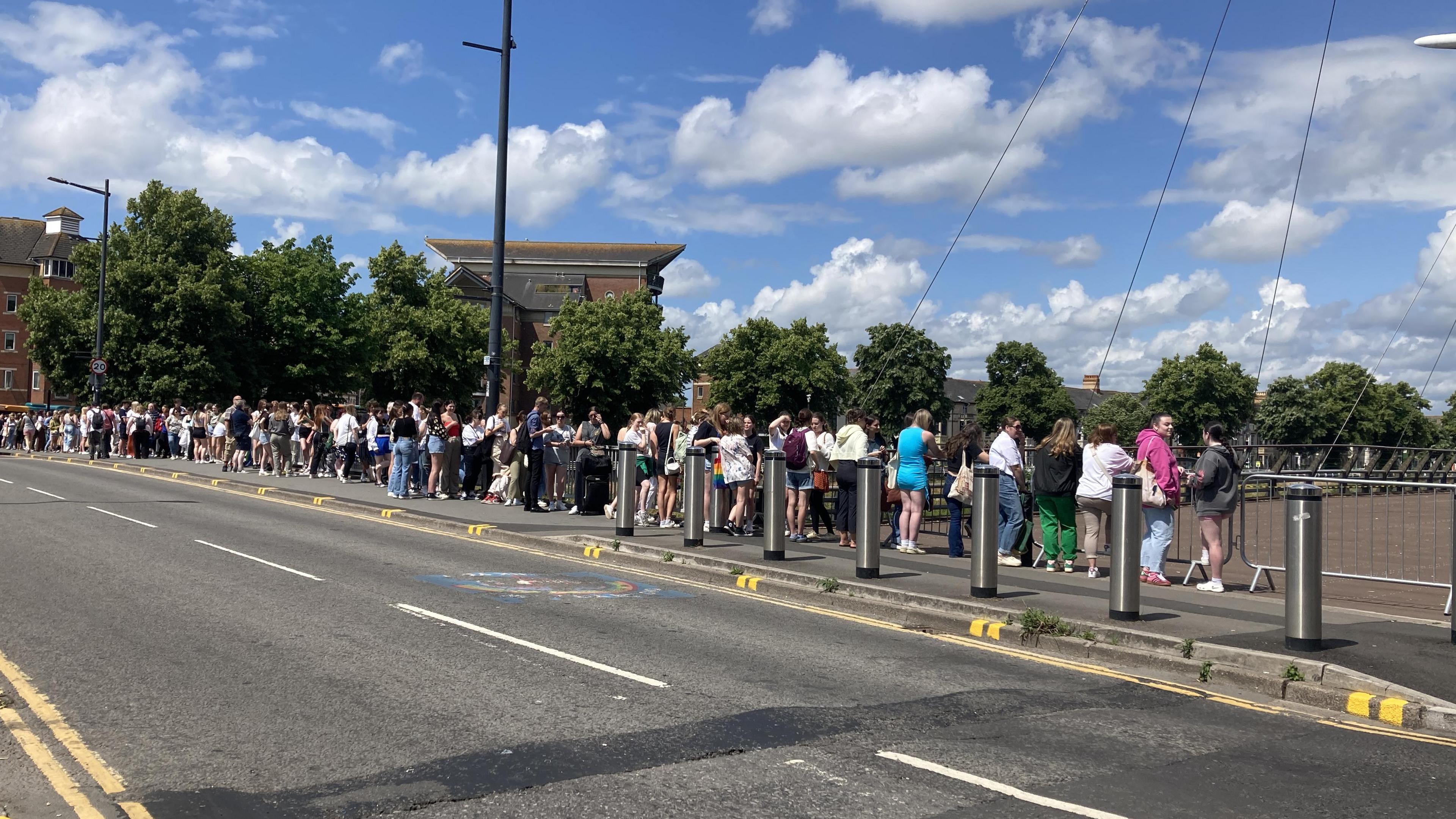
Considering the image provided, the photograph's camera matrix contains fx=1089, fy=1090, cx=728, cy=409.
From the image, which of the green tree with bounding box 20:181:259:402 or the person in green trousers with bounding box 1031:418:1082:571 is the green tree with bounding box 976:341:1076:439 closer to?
the green tree with bounding box 20:181:259:402

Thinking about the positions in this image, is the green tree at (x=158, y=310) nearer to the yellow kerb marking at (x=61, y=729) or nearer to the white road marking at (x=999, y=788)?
the yellow kerb marking at (x=61, y=729)

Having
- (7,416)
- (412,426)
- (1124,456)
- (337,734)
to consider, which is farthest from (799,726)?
(7,416)

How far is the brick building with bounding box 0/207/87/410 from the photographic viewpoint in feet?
296

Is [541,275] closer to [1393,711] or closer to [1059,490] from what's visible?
[1059,490]

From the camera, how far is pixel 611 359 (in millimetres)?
76500

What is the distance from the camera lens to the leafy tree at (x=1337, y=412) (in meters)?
95.9

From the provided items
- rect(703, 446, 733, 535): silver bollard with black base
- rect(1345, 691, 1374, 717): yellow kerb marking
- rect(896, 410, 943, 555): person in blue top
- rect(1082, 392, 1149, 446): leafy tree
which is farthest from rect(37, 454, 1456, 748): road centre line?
rect(1082, 392, 1149, 446): leafy tree

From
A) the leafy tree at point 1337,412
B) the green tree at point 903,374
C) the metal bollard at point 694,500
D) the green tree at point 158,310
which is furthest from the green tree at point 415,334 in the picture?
the leafy tree at point 1337,412

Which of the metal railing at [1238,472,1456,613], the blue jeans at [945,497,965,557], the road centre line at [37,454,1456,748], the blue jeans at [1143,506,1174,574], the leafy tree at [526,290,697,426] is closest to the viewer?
the road centre line at [37,454,1456,748]

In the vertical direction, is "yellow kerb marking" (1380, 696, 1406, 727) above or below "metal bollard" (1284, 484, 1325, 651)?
below

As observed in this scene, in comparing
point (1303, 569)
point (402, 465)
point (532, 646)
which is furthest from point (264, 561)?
point (1303, 569)

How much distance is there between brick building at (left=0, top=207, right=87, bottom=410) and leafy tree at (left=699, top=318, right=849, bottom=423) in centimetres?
5434

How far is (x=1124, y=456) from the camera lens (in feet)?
38.3

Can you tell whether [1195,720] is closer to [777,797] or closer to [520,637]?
[777,797]
